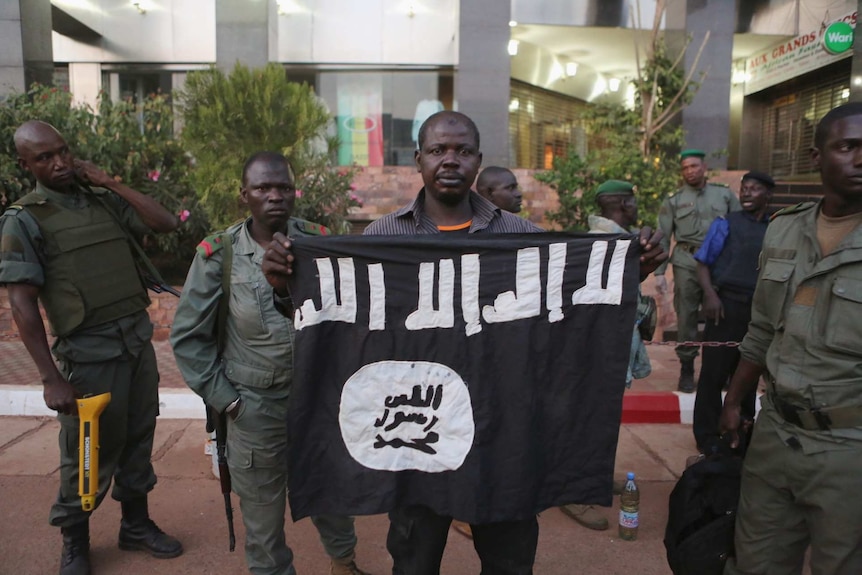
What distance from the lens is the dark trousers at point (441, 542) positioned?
232 cm

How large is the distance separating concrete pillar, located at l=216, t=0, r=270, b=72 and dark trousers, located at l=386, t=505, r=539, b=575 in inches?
437

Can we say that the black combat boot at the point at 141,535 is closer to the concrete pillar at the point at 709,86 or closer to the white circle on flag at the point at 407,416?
the white circle on flag at the point at 407,416

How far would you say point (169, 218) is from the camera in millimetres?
3467

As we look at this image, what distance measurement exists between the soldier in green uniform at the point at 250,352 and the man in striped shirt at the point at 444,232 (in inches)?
11.9

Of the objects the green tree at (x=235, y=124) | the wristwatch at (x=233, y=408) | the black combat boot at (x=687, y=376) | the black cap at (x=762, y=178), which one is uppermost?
the green tree at (x=235, y=124)

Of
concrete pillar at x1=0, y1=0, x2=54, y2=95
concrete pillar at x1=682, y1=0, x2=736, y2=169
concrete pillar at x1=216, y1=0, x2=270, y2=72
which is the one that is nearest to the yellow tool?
concrete pillar at x1=0, y1=0, x2=54, y2=95

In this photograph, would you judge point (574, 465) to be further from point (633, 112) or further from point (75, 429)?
point (633, 112)

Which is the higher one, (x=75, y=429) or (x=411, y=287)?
(x=411, y=287)

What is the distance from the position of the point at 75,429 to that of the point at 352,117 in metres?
11.9

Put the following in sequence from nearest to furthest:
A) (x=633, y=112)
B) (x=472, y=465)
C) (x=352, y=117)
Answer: (x=472, y=465) → (x=633, y=112) → (x=352, y=117)

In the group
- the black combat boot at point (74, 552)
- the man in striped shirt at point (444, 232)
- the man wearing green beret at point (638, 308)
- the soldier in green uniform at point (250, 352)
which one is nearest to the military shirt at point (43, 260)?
the soldier in green uniform at point (250, 352)

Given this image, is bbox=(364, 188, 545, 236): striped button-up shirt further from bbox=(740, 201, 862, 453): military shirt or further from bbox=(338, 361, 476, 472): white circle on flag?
bbox=(740, 201, 862, 453): military shirt

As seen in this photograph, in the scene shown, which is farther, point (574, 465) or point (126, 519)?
point (126, 519)

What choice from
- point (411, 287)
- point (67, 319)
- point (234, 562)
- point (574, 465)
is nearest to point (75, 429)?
point (67, 319)
